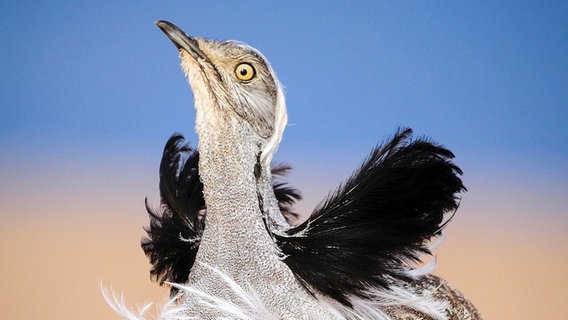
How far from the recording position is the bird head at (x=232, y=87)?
115 inches

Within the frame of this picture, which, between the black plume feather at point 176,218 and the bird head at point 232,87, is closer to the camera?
the bird head at point 232,87

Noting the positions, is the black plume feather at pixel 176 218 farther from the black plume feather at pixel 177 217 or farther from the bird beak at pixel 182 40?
the bird beak at pixel 182 40

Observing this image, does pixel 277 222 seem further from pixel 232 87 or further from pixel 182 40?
pixel 182 40

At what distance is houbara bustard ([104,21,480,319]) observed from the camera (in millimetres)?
2900

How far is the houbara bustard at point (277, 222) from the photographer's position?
290cm

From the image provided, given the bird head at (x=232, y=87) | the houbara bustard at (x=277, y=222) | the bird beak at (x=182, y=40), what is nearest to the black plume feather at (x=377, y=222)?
the houbara bustard at (x=277, y=222)

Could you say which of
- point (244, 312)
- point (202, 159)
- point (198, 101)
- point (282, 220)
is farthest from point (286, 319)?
point (198, 101)

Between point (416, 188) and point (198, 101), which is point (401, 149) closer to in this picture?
point (416, 188)

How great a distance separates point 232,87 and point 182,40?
24 cm

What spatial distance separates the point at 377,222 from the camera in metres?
3.01

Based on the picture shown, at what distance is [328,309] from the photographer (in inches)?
115

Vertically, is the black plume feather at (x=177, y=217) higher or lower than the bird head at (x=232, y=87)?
lower

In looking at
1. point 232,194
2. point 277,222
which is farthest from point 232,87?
point 277,222

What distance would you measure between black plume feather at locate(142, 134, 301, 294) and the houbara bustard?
0.40 metres
